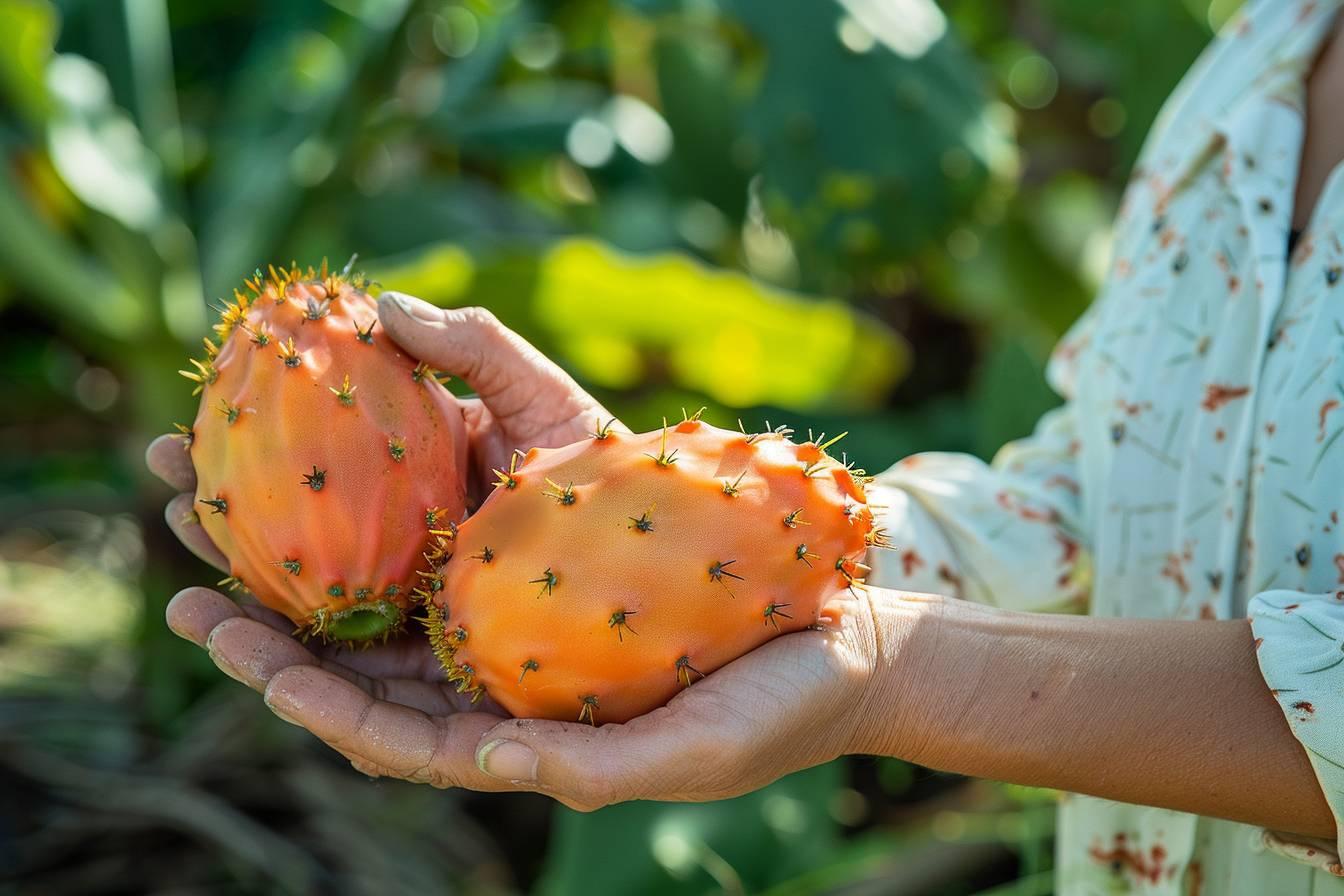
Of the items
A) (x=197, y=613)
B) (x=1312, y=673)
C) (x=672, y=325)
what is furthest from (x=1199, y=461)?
(x=672, y=325)

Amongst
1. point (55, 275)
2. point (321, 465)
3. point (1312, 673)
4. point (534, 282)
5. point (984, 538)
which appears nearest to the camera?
point (1312, 673)

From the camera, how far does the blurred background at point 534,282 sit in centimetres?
139

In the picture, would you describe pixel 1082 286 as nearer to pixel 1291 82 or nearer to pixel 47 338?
pixel 1291 82

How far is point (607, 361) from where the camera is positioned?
1614 millimetres

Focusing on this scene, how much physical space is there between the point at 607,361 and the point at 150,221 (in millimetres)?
591

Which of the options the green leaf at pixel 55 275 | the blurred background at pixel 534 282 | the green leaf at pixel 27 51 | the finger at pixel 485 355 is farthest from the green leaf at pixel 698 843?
the green leaf at pixel 27 51

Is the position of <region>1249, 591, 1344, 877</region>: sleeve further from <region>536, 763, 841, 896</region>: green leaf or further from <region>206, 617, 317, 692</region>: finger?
<region>536, 763, 841, 896</region>: green leaf

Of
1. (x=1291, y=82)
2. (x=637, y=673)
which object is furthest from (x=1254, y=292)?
(x=637, y=673)

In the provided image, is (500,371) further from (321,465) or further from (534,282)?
(534,282)

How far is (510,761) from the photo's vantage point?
0.59 metres

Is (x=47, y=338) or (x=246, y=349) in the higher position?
(x=47, y=338)

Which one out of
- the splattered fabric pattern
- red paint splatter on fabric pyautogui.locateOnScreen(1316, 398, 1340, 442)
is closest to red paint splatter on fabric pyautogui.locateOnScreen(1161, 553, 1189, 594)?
the splattered fabric pattern

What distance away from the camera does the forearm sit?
0.62 m

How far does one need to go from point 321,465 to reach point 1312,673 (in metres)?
0.50
